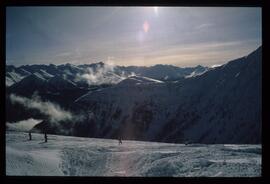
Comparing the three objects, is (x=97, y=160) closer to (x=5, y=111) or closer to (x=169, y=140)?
(x=5, y=111)

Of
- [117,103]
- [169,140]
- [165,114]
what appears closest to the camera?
[169,140]

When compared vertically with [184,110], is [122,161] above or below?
below

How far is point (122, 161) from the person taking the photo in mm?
7957

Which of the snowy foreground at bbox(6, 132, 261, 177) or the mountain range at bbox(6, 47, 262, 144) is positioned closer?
the snowy foreground at bbox(6, 132, 261, 177)

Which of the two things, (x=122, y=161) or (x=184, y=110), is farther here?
(x=184, y=110)

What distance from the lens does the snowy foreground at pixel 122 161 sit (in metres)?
7.02

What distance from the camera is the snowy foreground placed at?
702 cm

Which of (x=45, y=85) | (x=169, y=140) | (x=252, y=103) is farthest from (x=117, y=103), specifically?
(x=45, y=85)

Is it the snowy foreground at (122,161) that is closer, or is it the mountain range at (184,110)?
the snowy foreground at (122,161)

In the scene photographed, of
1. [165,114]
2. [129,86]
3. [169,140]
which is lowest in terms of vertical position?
[169,140]

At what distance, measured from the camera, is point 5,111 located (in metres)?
6.71
